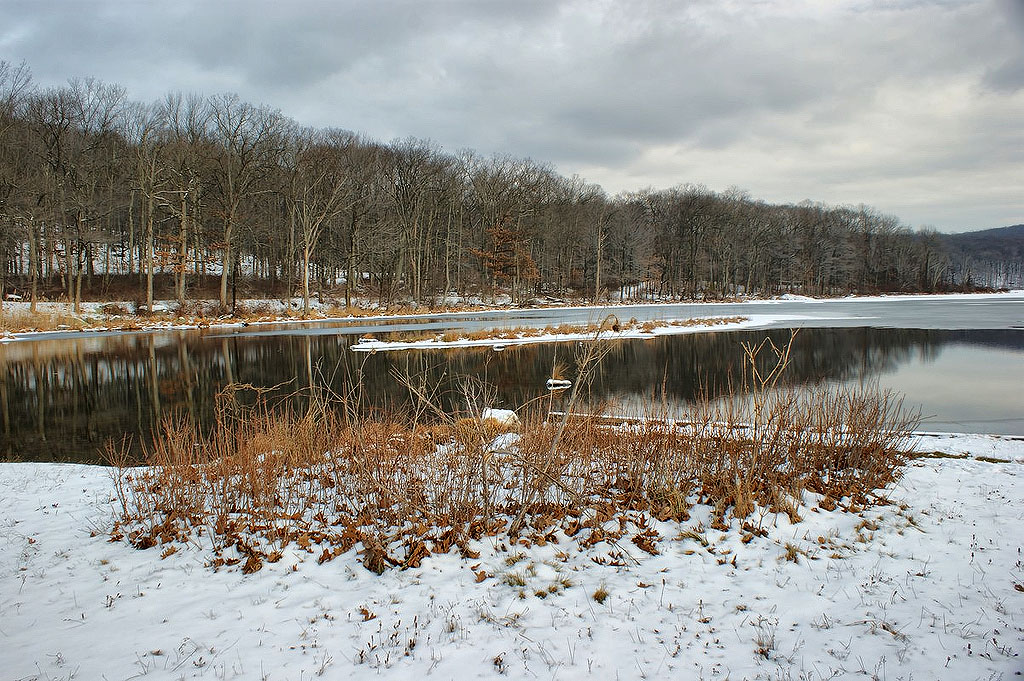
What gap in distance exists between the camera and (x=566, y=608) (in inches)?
188

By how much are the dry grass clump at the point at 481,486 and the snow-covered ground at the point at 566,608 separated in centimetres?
28

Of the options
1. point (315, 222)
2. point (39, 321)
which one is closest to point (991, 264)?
point (315, 222)

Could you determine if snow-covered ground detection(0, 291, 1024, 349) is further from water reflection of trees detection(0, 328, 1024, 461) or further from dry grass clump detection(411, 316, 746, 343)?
water reflection of trees detection(0, 328, 1024, 461)

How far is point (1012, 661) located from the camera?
3840 millimetres

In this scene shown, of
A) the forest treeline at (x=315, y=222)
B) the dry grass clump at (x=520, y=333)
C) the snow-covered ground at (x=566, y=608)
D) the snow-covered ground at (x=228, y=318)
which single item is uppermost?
the forest treeline at (x=315, y=222)

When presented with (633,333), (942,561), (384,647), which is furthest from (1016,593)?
(633,333)

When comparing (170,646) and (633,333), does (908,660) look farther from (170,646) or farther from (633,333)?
(633,333)

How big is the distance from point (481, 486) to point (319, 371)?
43.6 feet

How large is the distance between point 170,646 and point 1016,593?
257 inches

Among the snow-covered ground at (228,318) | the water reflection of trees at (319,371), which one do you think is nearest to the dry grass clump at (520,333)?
the snow-covered ground at (228,318)

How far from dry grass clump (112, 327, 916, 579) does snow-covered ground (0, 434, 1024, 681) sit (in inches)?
10.9

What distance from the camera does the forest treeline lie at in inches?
1745

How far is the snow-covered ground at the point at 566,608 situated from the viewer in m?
4.00

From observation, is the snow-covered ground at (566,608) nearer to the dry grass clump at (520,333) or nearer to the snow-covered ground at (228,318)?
the dry grass clump at (520,333)
